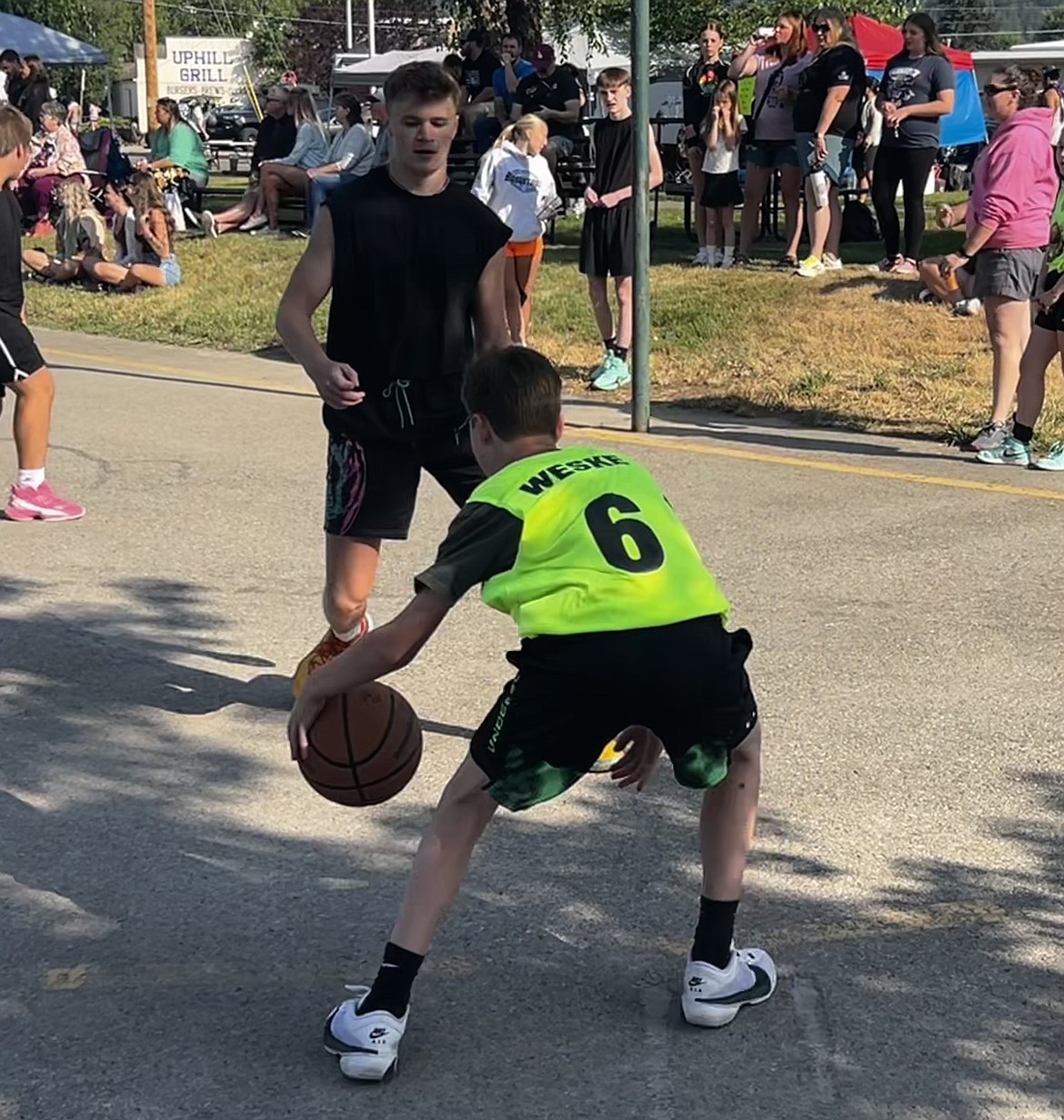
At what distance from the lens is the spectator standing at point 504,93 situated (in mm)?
16797

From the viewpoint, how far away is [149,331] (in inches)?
579

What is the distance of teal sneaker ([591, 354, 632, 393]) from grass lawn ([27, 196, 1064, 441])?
27cm

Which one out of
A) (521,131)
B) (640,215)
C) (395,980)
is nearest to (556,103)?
(521,131)

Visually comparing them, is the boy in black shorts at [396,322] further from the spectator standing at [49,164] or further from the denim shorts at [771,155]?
the spectator standing at [49,164]

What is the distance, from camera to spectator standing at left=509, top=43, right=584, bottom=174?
53.6 feet

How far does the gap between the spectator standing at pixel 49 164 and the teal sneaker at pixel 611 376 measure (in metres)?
11.0

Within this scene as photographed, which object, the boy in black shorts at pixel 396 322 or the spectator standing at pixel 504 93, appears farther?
the spectator standing at pixel 504 93

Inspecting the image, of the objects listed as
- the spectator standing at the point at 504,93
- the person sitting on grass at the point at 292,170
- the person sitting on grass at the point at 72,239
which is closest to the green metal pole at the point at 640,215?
the spectator standing at the point at 504,93

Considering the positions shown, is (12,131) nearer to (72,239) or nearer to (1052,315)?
(1052,315)

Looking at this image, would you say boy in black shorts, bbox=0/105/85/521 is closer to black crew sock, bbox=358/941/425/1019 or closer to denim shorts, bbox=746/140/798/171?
black crew sock, bbox=358/941/425/1019

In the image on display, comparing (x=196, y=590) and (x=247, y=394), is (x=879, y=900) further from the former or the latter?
(x=247, y=394)

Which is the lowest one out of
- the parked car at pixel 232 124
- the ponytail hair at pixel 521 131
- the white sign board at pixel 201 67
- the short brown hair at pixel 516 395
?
the short brown hair at pixel 516 395

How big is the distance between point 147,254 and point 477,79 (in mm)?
4099

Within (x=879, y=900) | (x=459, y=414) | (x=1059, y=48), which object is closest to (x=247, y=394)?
(x=459, y=414)
